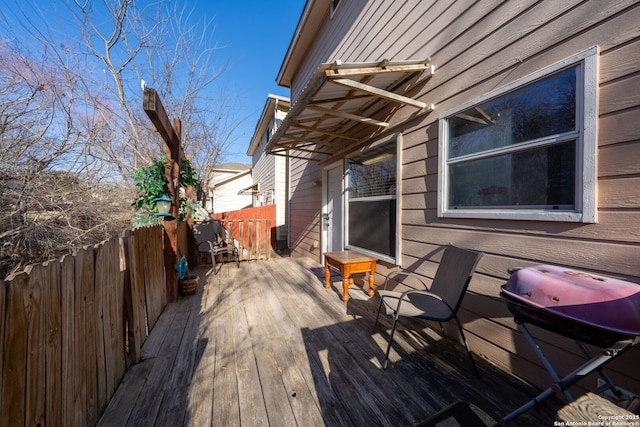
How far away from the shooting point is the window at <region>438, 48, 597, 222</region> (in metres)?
1.49

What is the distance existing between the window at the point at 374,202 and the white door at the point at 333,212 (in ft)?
1.28

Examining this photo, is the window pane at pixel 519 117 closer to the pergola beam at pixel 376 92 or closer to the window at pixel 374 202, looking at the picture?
the pergola beam at pixel 376 92

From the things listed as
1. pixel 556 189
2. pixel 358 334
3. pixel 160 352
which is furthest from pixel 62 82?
pixel 556 189

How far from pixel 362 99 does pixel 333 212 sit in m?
2.30

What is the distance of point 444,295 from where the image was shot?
2133 millimetres

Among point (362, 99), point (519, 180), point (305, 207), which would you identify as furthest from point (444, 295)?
point (305, 207)

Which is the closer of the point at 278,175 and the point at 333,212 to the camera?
the point at 333,212

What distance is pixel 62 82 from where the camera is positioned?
4812mm

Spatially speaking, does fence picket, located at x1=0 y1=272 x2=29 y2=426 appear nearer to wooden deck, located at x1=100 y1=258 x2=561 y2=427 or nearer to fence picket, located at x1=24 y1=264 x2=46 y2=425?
fence picket, located at x1=24 y1=264 x2=46 y2=425

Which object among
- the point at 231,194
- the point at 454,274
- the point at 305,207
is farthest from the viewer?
the point at 231,194

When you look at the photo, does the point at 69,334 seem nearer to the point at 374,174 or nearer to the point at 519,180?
the point at 519,180

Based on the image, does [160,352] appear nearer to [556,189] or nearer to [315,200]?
[556,189]

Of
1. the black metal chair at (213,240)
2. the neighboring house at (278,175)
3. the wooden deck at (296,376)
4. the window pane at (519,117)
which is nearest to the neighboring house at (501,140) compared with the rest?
the window pane at (519,117)

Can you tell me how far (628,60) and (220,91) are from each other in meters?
8.95
